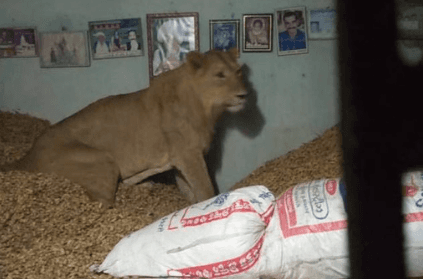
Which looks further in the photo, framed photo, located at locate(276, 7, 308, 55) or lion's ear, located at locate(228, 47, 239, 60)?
framed photo, located at locate(276, 7, 308, 55)

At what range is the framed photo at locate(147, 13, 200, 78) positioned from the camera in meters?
5.44

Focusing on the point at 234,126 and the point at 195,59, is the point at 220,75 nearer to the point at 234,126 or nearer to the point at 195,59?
the point at 195,59

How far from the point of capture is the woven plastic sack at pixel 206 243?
2.91 m

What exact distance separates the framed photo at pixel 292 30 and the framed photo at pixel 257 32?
9cm

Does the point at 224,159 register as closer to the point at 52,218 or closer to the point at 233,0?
the point at 233,0

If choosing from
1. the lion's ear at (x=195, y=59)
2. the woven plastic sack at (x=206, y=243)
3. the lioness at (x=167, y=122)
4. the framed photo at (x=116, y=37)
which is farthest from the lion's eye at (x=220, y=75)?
the woven plastic sack at (x=206, y=243)

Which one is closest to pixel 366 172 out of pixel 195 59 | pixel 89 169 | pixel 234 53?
pixel 89 169

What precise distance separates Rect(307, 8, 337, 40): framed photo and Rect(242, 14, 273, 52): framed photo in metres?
0.37

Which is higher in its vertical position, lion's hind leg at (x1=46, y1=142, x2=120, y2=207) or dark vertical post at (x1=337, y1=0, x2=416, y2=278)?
dark vertical post at (x1=337, y1=0, x2=416, y2=278)

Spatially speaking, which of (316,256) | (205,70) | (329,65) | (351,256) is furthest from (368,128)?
(329,65)

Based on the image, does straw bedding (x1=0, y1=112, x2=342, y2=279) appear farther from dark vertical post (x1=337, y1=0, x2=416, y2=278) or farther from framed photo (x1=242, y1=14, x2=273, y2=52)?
dark vertical post (x1=337, y1=0, x2=416, y2=278)

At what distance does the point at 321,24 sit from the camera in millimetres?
5406

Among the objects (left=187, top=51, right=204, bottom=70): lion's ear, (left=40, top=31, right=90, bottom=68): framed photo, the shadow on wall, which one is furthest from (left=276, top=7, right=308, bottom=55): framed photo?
(left=40, top=31, right=90, bottom=68): framed photo

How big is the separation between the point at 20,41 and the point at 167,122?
1.76 metres
